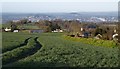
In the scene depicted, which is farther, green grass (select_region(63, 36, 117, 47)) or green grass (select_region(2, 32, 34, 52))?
green grass (select_region(63, 36, 117, 47))

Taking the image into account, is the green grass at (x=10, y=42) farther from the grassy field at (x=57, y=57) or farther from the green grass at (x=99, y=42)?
the green grass at (x=99, y=42)

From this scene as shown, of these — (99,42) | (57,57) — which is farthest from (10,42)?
(57,57)

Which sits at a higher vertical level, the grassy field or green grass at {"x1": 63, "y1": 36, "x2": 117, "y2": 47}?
the grassy field

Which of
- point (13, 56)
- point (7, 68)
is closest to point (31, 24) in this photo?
point (13, 56)

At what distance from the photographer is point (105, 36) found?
3186cm

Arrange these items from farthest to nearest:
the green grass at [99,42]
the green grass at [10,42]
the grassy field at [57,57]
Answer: the green grass at [99,42], the green grass at [10,42], the grassy field at [57,57]

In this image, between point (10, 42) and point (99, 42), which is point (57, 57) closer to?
point (10, 42)

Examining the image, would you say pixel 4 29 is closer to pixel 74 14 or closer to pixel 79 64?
pixel 79 64

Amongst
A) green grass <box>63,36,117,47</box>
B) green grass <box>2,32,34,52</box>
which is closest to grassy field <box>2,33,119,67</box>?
green grass <box>2,32,34,52</box>

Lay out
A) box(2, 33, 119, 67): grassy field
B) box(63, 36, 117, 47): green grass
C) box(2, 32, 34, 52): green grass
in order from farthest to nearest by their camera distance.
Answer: box(63, 36, 117, 47): green grass
box(2, 32, 34, 52): green grass
box(2, 33, 119, 67): grassy field

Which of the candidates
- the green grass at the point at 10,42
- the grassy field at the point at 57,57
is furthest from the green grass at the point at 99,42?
the green grass at the point at 10,42

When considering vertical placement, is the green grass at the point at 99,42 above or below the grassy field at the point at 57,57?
below

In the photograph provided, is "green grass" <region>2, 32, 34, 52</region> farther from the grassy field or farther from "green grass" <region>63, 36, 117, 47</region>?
"green grass" <region>63, 36, 117, 47</region>

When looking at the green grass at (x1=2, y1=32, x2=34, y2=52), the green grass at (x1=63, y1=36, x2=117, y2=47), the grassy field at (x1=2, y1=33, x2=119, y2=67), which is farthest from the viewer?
the green grass at (x1=63, y1=36, x2=117, y2=47)
